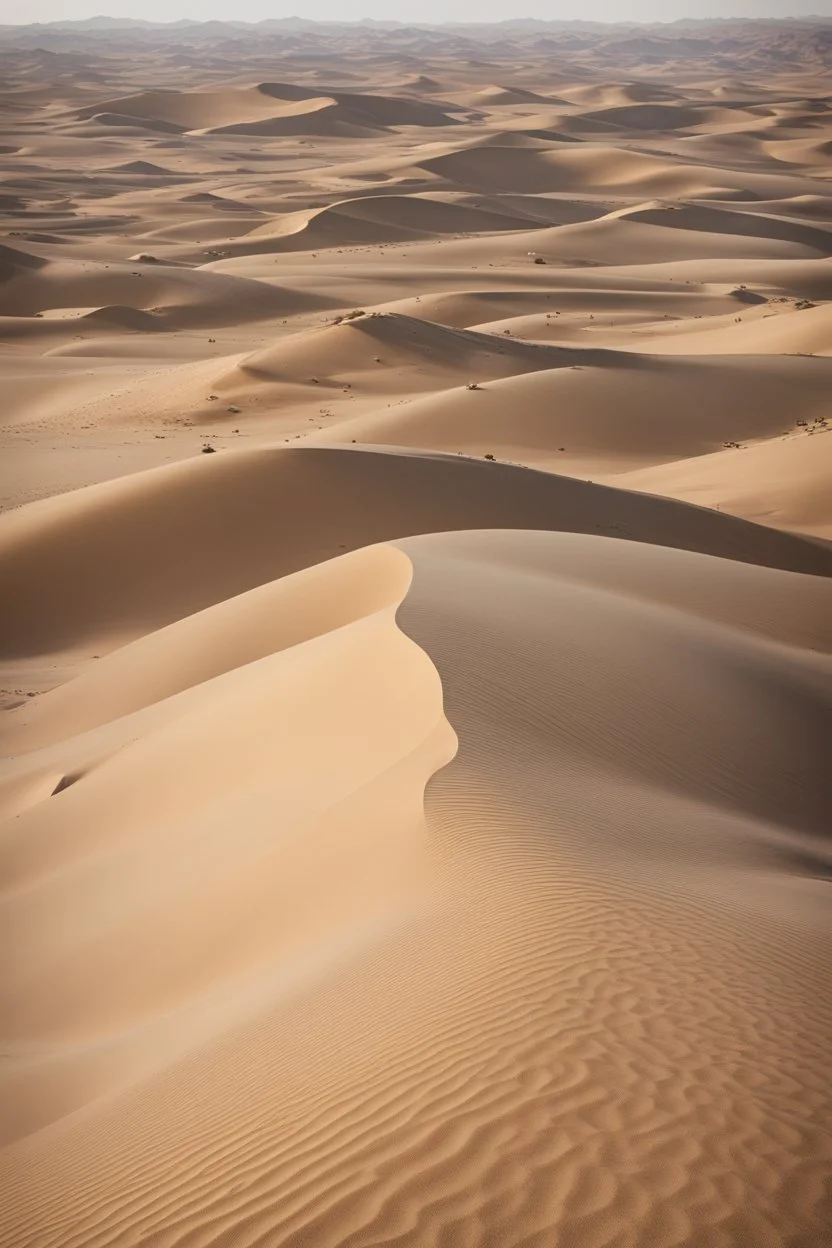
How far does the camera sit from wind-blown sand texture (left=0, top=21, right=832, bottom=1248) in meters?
3.27

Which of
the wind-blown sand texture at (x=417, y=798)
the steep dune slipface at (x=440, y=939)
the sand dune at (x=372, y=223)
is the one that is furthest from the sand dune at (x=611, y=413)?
the sand dune at (x=372, y=223)

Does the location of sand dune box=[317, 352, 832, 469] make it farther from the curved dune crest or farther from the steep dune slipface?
→ the steep dune slipface

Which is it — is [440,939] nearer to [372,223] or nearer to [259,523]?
[259,523]

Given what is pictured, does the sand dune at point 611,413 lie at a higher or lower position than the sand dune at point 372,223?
lower

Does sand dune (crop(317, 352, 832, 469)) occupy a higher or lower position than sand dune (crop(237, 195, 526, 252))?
lower

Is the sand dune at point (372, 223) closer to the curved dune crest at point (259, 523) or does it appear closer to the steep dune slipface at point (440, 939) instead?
the curved dune crest at point (259, 523)

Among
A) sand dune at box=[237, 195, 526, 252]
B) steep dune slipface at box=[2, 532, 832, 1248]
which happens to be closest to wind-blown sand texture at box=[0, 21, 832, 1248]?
steep dune slipface at box=[2, 532, 832, 1248]

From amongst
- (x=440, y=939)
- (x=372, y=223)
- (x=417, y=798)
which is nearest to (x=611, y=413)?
(x=417, y=798)

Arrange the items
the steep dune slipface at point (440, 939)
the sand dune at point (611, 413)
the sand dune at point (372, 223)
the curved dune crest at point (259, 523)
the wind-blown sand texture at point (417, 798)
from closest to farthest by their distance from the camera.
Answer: the steep dune slipface at point (440, 939) < the wind-blown sand texture at point (417, 798) < the curved dune crest at point (259, 523) < the sand dune at point (611, 413) < the sand dune at point (372, 223)

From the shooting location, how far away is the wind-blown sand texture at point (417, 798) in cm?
327

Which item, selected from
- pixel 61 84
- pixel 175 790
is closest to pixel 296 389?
pixel 175 790

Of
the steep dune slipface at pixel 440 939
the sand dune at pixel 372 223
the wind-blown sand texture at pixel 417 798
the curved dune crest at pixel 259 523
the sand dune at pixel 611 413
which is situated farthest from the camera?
the sand dune at pixel 372 223

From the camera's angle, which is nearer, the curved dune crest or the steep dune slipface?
the steep dune slipface

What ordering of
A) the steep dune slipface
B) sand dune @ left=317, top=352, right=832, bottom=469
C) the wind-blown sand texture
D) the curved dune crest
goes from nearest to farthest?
1. the steep dune slipface
2. the wind-blown sand texture
3. the curved dune crest
4. sand dune @ left=317, top=352, right=832, bottom=469
